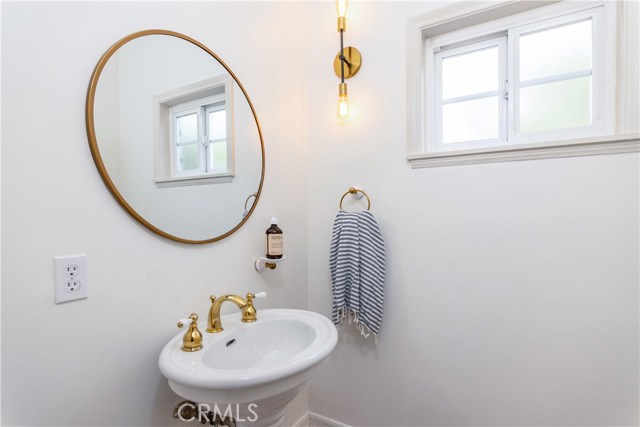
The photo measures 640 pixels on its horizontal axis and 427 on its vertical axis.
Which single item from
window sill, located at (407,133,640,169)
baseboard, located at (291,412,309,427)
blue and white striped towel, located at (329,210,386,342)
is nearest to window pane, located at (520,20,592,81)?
window sill, located at (407,133,640,169)

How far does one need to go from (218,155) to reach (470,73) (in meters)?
1.21

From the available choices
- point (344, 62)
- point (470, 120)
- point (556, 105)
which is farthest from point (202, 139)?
point (556, 105)

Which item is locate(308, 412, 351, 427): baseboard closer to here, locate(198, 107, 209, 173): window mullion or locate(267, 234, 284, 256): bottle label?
locate(267, 234, 284, 256): bottle label

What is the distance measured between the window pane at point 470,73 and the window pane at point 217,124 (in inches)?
40.8

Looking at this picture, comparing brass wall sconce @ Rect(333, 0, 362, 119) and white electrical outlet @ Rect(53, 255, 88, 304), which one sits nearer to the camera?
white electrical outlet @ Rect(53, 255, 88, 304)

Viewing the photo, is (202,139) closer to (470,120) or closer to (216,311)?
(216,311)

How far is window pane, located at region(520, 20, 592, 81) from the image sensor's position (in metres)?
1.26

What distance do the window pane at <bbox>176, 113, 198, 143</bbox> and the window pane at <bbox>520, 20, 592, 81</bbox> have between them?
1.38 m

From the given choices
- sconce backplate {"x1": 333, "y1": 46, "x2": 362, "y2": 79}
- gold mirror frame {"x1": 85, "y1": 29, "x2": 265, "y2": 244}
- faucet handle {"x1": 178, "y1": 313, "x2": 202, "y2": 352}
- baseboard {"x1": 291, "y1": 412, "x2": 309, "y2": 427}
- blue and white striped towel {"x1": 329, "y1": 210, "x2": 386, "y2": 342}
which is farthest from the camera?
baseboard {"x1": 291, "y1": 412, "x2": 309, "y2": 427}

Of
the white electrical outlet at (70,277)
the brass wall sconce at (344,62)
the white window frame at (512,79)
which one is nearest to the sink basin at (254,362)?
the white electrical outlet at (70,277)

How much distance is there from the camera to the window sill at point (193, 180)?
108 centimetres

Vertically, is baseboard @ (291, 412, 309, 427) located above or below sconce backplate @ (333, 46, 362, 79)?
below

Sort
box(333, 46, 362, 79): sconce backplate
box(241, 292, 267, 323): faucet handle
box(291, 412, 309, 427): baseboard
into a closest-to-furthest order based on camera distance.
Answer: box(241, 292, 267, 323): faucet handle < box(333, 46, 362, 79): sconce backplate < box(291, 412, 309, 427): baseboard

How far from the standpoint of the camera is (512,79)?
1365mm
